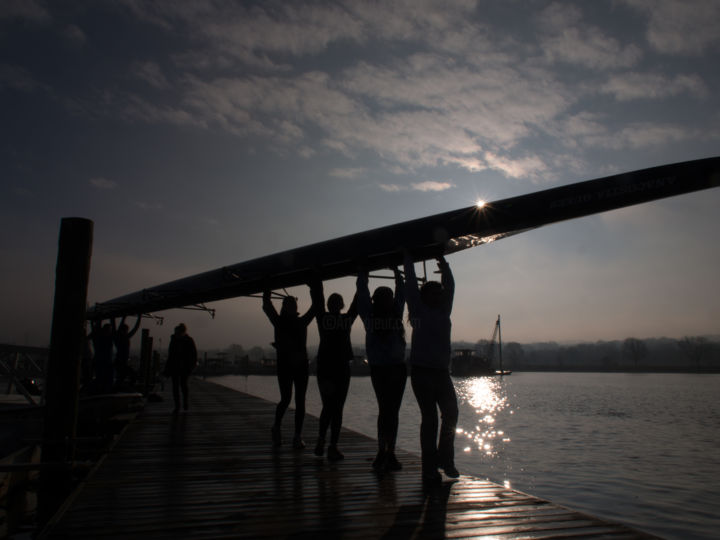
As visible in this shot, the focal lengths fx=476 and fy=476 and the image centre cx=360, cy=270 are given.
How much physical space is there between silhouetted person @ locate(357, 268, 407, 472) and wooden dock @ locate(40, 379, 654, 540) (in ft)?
1.32

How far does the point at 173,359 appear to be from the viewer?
11383 mm

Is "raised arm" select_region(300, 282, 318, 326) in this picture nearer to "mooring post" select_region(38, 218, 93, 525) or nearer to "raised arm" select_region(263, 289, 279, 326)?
"raised arm" select_region(263, 289, 279, 326)

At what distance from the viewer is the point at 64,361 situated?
6223mm

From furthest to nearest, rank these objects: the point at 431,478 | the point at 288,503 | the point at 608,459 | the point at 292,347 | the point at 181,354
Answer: the point at 608,459 → the point at 181,354 → the point at 292,347 → the point at 431,478 → the point at 288,503

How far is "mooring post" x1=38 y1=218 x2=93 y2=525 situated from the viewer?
6148 millimetres

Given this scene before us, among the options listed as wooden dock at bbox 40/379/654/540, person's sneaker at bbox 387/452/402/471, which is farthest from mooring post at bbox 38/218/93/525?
person's sneaker at bbox 387/452/402/471

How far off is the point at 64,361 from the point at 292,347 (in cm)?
297

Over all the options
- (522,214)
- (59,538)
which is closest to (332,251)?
(522,214)

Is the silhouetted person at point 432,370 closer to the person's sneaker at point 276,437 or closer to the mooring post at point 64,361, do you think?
the person's sneaker at point 276,437

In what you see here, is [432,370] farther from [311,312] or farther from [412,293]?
[311,312]

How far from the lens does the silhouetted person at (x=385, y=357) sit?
5.43 meters

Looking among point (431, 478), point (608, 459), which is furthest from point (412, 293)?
point (608, 459)

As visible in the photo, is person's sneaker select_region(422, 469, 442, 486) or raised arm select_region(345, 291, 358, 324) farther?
raised arm select_region(345, 291, 358, 324)

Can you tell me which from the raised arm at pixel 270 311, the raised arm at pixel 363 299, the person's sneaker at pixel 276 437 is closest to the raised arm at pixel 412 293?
the raised arm at pixel 363 299
